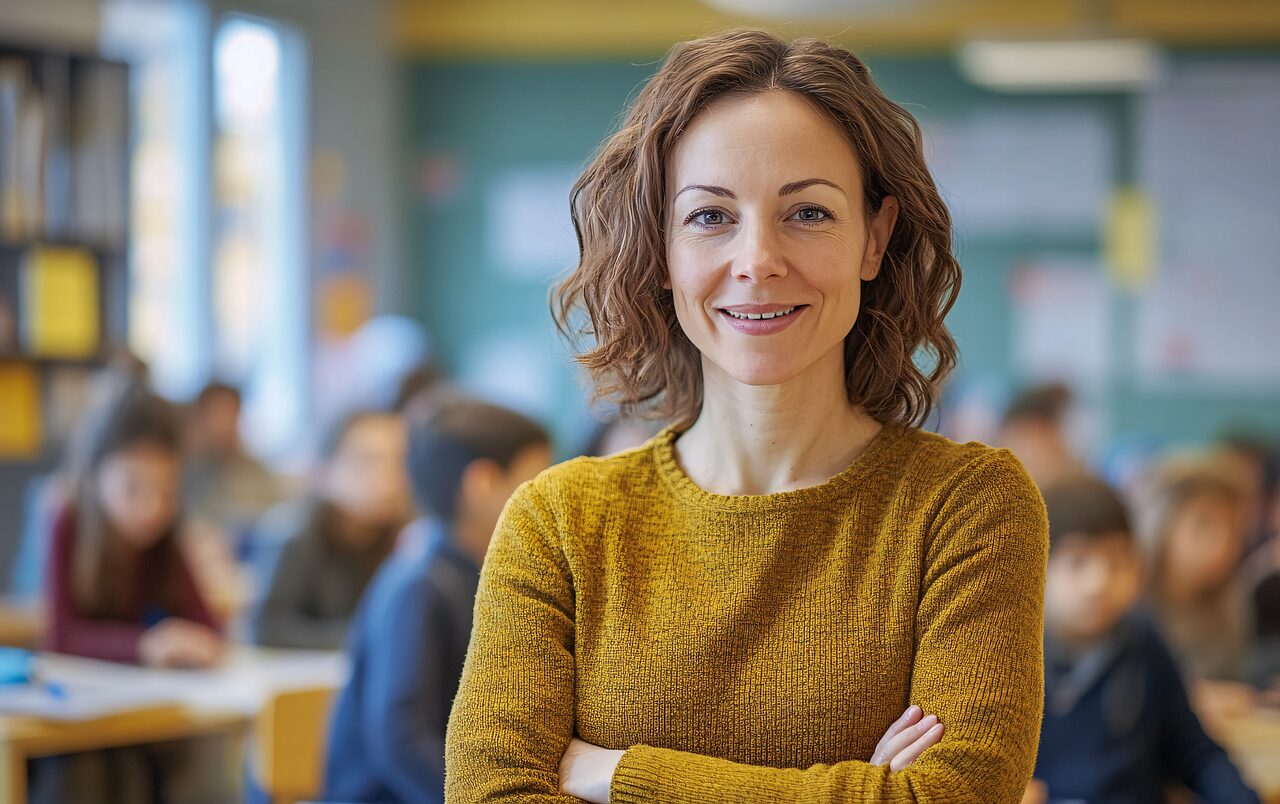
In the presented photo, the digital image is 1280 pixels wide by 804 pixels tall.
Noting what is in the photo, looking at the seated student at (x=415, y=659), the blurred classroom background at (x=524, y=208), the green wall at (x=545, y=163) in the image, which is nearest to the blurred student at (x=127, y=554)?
the seated student at (x=415, y=659)

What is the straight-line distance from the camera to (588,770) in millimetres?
1306

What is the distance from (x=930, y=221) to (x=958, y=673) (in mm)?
401

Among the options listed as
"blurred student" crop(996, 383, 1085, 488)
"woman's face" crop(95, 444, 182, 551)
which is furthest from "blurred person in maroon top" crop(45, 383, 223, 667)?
"blurred student" crop(996, 383, 1085, 488)

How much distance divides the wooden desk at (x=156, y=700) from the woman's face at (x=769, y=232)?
181cm

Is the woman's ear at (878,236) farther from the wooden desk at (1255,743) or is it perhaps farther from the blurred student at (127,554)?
the blurred student at (127,554)

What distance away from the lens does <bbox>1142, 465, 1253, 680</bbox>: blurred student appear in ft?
12.4

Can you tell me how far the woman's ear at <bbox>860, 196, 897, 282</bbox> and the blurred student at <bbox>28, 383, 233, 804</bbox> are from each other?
8.50 feet

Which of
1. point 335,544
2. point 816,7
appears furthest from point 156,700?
point 816,7

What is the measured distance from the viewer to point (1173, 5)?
7.21m

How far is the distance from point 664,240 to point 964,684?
47 centimetres

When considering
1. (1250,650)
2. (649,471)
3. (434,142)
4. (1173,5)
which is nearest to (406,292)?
(434,142)

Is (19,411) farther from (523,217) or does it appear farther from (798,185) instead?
(798,185)

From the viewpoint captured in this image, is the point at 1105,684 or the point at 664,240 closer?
the point at 664,240

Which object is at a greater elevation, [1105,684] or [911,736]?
[911,736]
